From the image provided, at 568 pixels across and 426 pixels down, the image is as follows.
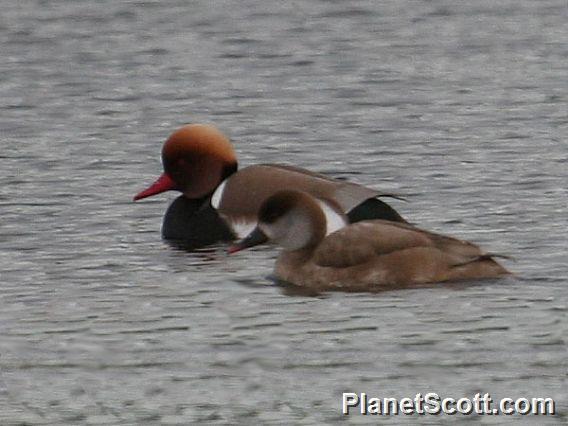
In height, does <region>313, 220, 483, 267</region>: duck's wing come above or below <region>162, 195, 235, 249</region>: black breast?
above

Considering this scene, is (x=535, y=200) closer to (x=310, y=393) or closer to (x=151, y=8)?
(x=310, y=393)

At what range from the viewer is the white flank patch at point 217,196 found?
516 inches

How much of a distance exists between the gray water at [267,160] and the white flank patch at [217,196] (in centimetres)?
39

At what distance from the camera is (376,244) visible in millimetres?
11039

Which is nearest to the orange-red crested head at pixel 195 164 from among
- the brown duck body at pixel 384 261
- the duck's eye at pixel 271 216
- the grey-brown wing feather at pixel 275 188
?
the grey-brown wing feather at pixel 275 188

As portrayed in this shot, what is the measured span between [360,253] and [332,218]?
2.59ft

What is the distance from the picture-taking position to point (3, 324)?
10.2 meters

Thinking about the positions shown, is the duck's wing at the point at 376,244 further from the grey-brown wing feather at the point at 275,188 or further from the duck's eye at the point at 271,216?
the grey-brown wing feather at the point at 275,188

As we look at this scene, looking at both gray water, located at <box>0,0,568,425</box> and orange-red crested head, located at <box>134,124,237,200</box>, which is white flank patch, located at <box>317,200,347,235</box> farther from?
orange-red crested head, located at <box>134,124,237,200</box>

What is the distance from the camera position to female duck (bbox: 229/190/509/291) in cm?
1089

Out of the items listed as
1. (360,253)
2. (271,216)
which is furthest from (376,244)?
(271,216)

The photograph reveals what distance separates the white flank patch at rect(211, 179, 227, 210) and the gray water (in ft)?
1.28

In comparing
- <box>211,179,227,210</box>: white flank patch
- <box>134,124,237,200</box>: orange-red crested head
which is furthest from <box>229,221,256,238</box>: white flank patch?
<box>134,124,237,200</box>: orange-red crested head

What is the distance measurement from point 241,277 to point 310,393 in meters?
2.51
